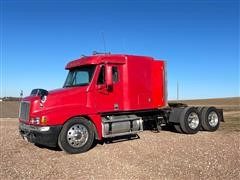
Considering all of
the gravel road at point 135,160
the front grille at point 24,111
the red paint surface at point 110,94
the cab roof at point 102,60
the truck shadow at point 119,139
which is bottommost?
the gravel road at point 135,160

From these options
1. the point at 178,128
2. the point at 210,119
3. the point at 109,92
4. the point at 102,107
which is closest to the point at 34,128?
the point at 102,107

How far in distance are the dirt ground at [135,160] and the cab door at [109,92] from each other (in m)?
1.25

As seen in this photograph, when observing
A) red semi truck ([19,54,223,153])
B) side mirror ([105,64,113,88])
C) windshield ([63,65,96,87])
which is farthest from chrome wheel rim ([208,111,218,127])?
windshield ([63,65,96,87])

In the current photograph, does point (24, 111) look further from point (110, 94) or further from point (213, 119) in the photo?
point (213, 119)

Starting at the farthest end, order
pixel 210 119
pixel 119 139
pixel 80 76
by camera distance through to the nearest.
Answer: pixel 210 119 → pixel 119 139 → pixel 80 76

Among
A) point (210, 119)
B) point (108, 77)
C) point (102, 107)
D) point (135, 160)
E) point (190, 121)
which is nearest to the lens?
point (135, 160)

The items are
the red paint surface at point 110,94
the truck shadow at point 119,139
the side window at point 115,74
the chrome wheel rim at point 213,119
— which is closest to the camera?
the red paint surface at point 110,94

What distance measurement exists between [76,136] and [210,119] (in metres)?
6.98

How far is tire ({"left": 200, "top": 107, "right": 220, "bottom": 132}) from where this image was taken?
49.9ft

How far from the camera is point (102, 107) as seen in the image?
39.6 ft

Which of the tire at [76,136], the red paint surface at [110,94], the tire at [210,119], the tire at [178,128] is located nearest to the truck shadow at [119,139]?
the red paint surface at [110,94]

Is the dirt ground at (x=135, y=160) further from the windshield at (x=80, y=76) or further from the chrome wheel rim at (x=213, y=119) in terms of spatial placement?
the chrome wheel rim at (x=213, y=119)

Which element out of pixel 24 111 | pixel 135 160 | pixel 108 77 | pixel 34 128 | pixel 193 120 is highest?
pixel 108 77

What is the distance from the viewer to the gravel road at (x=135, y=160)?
8016 mm
